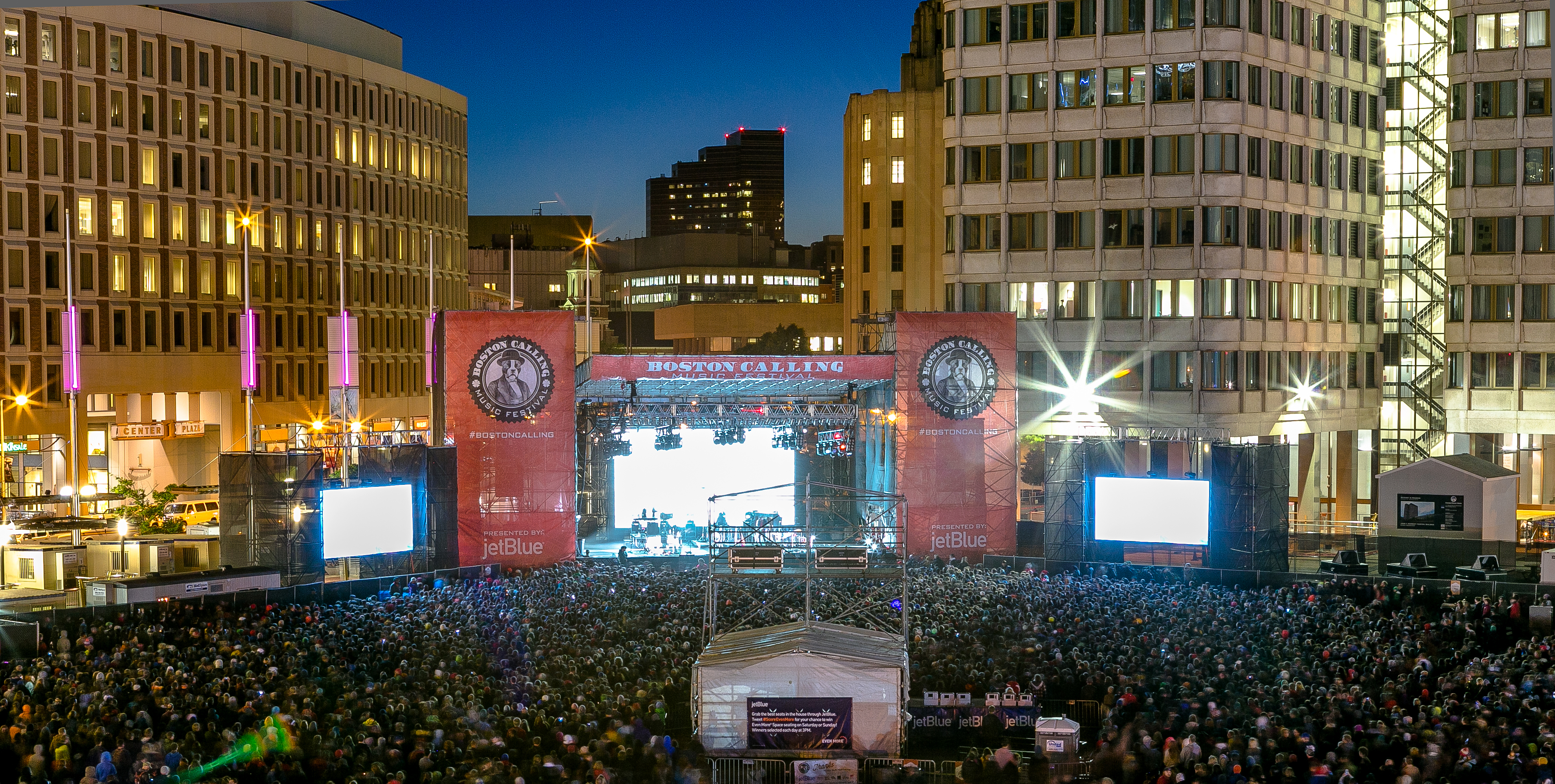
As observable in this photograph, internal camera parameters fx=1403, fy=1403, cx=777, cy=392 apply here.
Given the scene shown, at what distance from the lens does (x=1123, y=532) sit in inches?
1385

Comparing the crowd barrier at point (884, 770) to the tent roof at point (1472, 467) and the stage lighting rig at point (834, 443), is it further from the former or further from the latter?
the stage lighting rig at point (834, 443)

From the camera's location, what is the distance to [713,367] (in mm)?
37344

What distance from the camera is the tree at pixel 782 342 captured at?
100m

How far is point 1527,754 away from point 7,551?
3318cm

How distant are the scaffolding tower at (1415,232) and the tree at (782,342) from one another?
49.8 metres

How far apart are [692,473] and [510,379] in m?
8.43

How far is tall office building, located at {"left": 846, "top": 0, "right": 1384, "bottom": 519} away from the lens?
1804 inches

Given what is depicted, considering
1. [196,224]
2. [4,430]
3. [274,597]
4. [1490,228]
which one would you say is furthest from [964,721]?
[196,224]

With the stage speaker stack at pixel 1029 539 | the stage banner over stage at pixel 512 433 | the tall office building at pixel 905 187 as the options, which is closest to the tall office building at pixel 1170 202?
the stage speaker stack at pixel 1029 539

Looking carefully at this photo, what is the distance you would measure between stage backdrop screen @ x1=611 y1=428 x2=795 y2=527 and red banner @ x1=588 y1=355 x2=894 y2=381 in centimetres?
631

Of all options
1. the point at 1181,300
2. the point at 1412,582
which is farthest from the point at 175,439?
the point at 1412,582

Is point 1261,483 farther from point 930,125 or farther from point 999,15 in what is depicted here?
point 930,125

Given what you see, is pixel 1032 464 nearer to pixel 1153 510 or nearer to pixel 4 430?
pixel 1153 510

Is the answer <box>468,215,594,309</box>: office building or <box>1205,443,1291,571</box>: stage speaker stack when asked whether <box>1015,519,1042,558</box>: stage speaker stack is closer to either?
<box>1205,443,1291,571</box>: stage speaker stack
